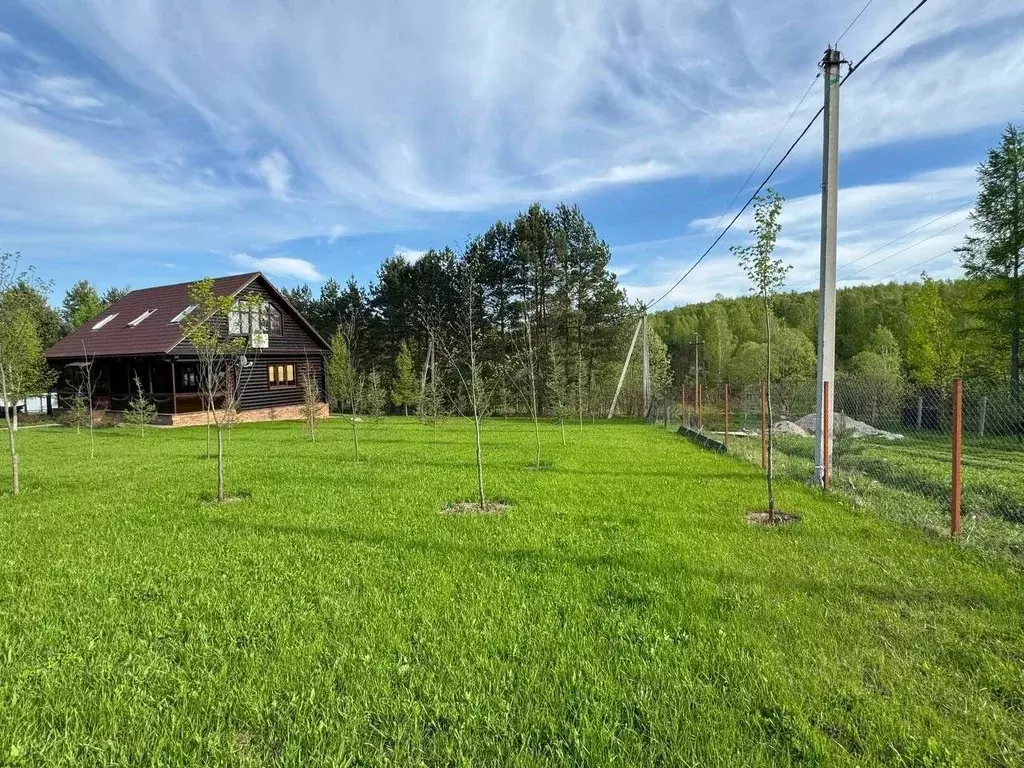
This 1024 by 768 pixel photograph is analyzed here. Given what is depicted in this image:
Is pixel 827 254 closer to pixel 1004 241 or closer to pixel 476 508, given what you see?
pixel 476 508

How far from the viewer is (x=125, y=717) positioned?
2.48 metres

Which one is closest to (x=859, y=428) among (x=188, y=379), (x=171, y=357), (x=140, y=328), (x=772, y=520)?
(x=772, y=520)

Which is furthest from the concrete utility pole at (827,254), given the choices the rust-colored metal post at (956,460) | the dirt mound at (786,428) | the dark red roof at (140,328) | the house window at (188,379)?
the house window at (188,379)

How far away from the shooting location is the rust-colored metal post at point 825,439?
7.82m

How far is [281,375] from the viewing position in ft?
89.5

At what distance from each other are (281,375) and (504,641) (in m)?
26.8

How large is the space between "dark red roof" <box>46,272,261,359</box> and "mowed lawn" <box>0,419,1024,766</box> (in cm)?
1943

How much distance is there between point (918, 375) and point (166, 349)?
1612 inches

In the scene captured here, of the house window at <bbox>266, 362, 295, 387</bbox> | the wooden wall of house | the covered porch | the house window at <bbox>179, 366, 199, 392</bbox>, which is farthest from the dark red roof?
the house window at <bbox>266, 362, 295, 387</bbox>

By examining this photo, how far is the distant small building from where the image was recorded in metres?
22.6

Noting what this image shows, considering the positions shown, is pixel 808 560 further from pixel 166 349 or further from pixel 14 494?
pixel 166 349

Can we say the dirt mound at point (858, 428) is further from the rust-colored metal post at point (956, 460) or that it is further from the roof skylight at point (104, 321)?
the roof skylight at point (104, 321)

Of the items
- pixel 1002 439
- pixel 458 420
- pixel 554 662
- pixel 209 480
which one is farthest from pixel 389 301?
pixel 554 662

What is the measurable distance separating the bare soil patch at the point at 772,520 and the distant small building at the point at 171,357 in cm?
1988
